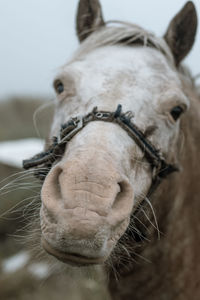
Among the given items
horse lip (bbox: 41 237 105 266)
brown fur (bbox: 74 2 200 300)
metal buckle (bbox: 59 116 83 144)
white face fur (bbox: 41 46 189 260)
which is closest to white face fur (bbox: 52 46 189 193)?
white face fur (bbox: 41 46 189 260)

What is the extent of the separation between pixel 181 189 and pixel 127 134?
41.0 inches

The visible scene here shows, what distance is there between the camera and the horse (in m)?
1.67

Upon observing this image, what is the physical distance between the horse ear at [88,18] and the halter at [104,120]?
1239 mm

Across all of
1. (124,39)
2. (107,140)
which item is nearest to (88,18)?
(124,39)

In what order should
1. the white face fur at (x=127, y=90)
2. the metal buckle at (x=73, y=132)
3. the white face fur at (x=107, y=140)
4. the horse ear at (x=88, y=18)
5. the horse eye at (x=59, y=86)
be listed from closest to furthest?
the white face fur at (x=107, y=140) < the metal buckle at (x=73, y=132) < the white face fur at (x=127, y=90) < the horse eye at (x=59, y=86) < the horse ear at (x=88, y=18)

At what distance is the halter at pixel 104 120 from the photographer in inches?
83.8

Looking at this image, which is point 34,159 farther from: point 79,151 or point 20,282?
point 20,282

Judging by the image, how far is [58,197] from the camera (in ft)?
5.60

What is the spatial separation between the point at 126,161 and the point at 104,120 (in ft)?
0.91

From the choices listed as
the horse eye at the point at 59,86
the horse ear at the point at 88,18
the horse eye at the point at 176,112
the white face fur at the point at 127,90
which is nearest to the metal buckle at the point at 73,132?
the white face fur at the point at 127,90

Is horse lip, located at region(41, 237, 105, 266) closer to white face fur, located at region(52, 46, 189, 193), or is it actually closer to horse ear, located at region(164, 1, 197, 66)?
white face fur, located at region(52, 46, 189, 193)

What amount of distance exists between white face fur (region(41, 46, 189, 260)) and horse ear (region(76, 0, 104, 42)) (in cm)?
51

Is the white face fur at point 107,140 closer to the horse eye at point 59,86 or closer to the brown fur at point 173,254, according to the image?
the horse eye at point 59,86

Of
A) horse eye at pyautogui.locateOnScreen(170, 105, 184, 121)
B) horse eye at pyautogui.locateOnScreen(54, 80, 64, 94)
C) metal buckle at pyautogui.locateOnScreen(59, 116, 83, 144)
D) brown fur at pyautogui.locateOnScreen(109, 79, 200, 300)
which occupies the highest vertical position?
horse eye at pyautogui.locateOnScreen(54, 80, 64, 94)
